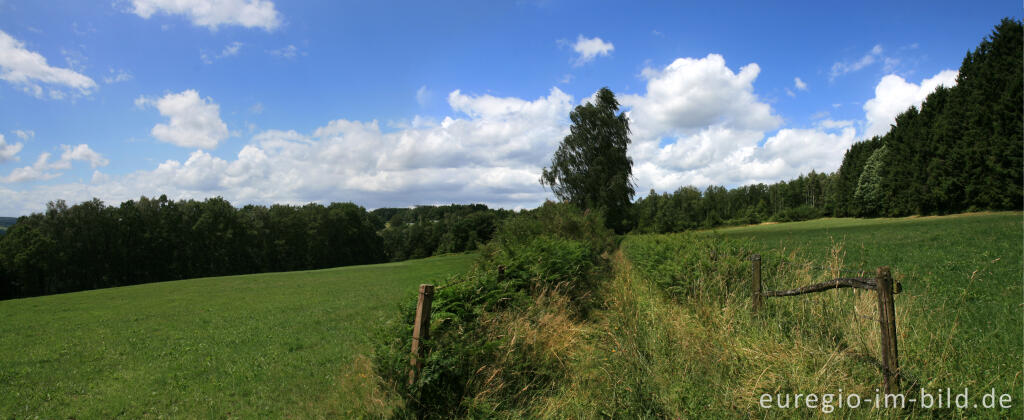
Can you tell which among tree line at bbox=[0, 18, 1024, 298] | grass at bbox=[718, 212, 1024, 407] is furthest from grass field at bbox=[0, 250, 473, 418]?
tree line at bbox=[0, 18, 1024, 298]

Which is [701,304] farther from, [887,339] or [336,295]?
[336,295]

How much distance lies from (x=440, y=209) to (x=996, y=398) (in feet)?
418

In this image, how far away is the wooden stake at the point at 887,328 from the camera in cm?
356

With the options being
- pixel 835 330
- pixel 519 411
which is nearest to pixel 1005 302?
pixel 835 330

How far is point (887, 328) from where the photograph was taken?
359 centimetres

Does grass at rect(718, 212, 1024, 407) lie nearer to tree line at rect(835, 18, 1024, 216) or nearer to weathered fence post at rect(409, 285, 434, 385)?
weathered fence post at rect(409, 285, 434, 385)

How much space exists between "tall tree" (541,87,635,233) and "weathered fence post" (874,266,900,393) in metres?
30.6

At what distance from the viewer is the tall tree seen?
3444 centimetres

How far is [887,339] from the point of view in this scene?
360cm

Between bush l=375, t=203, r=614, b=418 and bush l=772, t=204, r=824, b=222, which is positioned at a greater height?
bush l=772, t=204, r=824, b=222

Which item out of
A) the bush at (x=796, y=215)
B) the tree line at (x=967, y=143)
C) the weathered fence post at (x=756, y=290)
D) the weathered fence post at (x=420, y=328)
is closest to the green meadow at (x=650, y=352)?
the weathered fence post at (x=756, y=290)

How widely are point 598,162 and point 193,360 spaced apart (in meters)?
30.4

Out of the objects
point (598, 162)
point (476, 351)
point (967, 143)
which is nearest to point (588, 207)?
point (598, 162)

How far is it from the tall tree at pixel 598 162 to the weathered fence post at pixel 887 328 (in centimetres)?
3061
